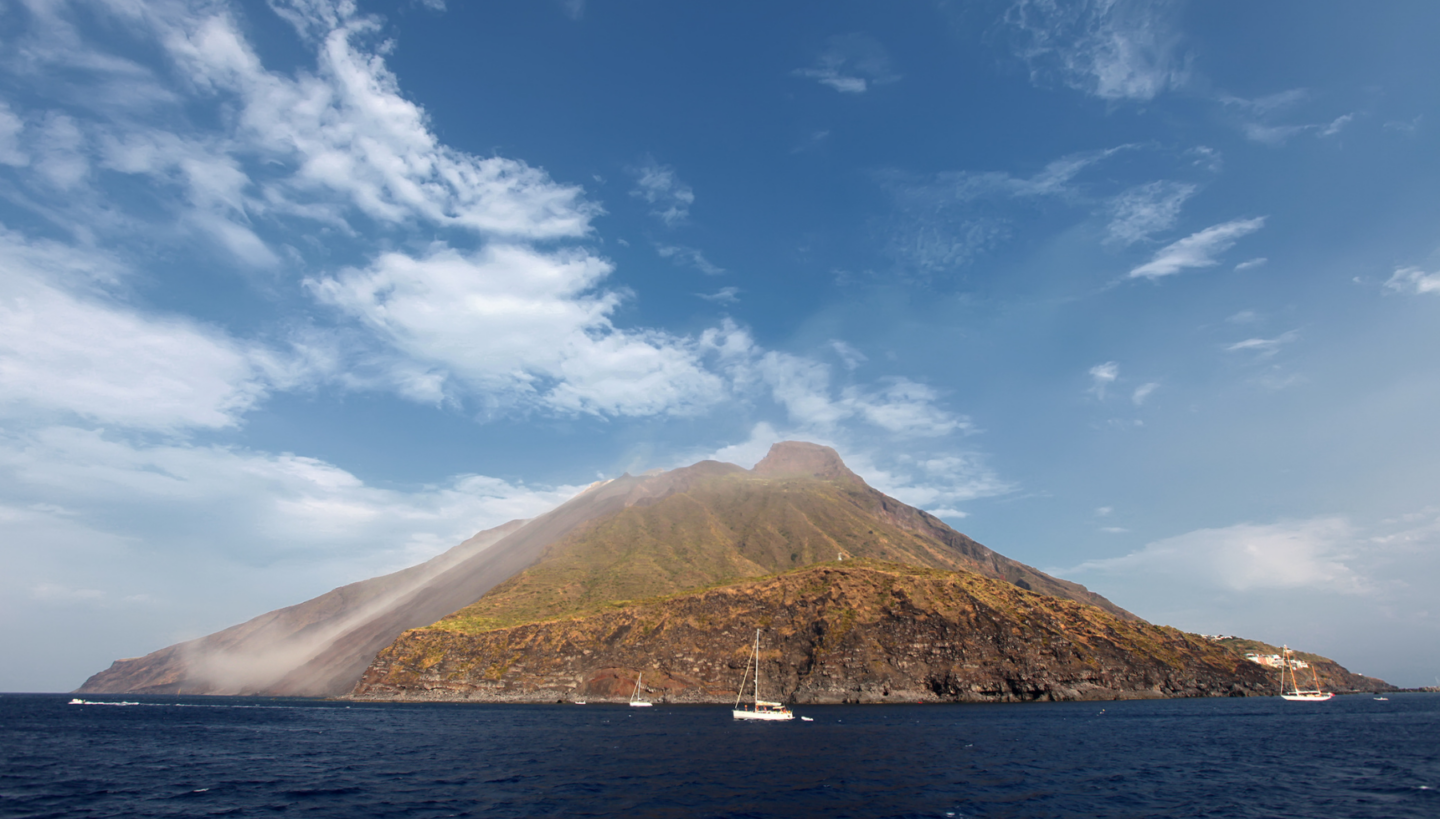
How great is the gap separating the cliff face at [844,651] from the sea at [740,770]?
177 ft

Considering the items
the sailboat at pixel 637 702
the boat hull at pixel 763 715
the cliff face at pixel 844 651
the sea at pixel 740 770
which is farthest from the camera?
the cliff face at pixel 844 651

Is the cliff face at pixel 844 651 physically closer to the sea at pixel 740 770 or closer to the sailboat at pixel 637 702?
the sailboat at pixel 637 702

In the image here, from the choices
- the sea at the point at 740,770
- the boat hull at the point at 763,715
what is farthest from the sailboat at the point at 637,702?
the sea at the point at 740,770

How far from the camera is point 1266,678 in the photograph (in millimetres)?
196000

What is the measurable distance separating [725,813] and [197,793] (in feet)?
131

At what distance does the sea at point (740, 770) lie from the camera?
147 feet

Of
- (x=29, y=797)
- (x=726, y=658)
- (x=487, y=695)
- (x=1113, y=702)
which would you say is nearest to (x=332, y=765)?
(x=29, y=797)

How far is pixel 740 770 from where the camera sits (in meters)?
59.3

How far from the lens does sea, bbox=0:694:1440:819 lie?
147 ft

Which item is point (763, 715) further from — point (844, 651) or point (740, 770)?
point (740, 770)

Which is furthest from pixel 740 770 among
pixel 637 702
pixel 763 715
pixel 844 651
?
pixel 844 651

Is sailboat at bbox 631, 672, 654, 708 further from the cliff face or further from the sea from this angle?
the sea

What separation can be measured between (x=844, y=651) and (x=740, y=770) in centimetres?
11143

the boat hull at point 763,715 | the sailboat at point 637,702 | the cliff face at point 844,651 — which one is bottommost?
the sailboat at point 637,702
